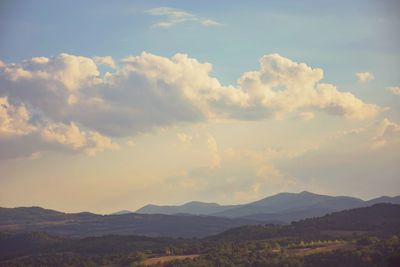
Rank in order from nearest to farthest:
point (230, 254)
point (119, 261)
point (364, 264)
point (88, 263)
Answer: point (364, 264)
point (230, 254)
point (119, 261)
point (88, 263)

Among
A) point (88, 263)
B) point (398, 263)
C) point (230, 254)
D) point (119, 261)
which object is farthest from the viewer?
point (88, 263)

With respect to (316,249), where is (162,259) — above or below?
below

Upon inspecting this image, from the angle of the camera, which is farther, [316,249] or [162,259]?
[162,259]

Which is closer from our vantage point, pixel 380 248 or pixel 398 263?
pixel 398 263

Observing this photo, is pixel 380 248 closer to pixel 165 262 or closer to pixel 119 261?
pixel 165 262

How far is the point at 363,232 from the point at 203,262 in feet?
220

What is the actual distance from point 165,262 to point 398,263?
8615 centimetres

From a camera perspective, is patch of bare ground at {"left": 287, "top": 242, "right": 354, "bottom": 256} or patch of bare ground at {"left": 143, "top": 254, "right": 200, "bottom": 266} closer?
patch of bare ground at {"left": 287, "top": 242, "right": 354, "bottom": 256}

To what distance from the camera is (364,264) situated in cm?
14038

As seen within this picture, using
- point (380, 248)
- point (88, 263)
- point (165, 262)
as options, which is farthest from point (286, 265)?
point (88, 263)

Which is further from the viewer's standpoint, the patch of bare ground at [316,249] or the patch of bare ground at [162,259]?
the patch of bare ground at [162,259]

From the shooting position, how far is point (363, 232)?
653 ft

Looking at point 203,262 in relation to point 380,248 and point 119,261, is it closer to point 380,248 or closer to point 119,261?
point 119,261

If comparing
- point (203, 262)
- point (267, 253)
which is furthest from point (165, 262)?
point (267, 253)
